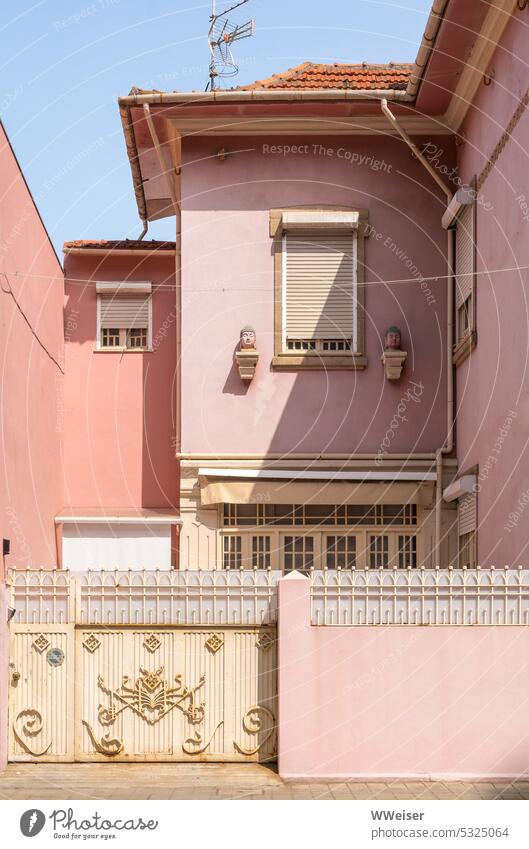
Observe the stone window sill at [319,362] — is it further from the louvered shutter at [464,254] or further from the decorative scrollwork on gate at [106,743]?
the decorative scrollwork on gate at [106,743]

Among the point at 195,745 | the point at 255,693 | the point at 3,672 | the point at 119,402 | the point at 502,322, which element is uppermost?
the point at 502,322

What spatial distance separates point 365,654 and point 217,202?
318 inches

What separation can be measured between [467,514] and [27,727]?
661 cm

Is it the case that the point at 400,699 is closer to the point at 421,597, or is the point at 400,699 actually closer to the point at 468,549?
the point at 421,597

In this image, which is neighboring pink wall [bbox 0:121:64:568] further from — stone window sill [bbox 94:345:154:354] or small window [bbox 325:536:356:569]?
small window [bbox 325:536:356:569]

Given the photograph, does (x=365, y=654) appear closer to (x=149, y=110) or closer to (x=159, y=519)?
(x=159, y=519)

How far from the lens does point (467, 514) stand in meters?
14.8

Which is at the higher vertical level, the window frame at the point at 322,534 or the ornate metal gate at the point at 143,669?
the window frame at the point at 322,534

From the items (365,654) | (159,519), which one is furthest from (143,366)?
(365,654)

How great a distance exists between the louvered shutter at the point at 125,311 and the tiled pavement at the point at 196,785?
9273mm

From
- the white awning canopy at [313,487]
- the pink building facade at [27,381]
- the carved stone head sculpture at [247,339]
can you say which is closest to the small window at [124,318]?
the pink building facade at [27,381]

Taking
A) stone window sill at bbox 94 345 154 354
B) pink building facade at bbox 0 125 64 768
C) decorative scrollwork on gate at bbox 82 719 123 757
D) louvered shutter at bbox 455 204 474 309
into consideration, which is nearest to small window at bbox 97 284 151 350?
stone window sill at bbox 94 345 154 354

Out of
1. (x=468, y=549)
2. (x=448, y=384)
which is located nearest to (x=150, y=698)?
(x=468, y=549)

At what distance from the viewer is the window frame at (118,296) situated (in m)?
18.3
